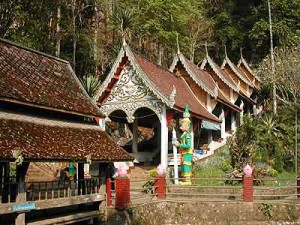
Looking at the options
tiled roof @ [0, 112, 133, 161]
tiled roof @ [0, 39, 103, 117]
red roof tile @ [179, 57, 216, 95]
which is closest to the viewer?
tiled roof @ [0, 112, 133, 161]

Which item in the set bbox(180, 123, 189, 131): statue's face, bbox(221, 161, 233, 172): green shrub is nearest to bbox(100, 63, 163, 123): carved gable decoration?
bbox(180, 123, 189, 131): statue's face

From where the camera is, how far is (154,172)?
2070cm

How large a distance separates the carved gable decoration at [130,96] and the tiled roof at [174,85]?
1.70 feet

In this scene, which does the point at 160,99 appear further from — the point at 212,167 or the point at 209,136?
the point at 209,136

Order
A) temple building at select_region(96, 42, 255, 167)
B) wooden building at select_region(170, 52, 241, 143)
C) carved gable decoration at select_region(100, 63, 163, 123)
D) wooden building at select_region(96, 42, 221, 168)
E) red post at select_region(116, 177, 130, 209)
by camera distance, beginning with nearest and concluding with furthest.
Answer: red post at select_region(116, 177, 130, 209) → wooden building at select_region(96, 42, 221, 168) → temple building at select_region(96, 42, 255, 167) → carved gable decoration at select_region(100, 63, 163, 123) → wooden building at select_region(170, 52, 241, 143)

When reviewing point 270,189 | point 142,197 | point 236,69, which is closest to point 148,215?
point 142,197

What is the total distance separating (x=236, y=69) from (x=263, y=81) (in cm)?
237

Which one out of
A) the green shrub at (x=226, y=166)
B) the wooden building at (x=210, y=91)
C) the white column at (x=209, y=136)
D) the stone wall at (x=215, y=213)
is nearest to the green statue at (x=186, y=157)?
the stone wall at (x=215, y=213)

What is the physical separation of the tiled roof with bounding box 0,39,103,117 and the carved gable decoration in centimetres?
461

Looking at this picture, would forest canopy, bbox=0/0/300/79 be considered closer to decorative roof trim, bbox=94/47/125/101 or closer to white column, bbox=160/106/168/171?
decorative roof trim, bbox=94/47/125/101

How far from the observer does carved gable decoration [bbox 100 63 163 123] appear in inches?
847

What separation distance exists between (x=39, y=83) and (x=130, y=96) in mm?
7704

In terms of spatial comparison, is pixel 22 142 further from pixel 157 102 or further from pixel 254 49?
pixel 254 49

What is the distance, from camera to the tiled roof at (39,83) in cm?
1323
